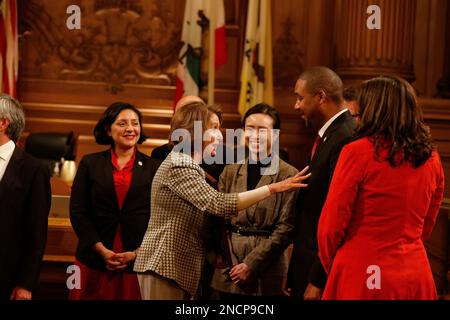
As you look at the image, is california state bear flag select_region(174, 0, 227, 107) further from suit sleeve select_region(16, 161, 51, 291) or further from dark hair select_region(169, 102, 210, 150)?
suit sleeve select_region(16, 161, 51, 291)

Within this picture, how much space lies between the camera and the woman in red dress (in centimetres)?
248

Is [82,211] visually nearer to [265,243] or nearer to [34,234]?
[34,234]

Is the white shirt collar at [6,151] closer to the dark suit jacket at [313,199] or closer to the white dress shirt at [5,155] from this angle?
the white dress shirt at [5,155]

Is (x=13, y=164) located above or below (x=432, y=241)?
above

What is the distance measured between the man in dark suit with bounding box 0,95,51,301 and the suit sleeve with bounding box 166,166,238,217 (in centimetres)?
53

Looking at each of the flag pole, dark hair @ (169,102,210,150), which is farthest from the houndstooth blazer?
the flag pole

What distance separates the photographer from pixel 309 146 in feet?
22.0

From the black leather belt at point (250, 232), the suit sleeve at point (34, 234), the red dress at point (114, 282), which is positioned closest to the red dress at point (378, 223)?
the black leather belt at point (250, 232)

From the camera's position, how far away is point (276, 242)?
328 cm

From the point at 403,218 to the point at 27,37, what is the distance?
5.22m

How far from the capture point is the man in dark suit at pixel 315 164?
2945 mm

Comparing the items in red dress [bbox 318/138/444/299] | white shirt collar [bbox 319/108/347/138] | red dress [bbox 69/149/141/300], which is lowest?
red dress [bbox 69/149/141/300]
